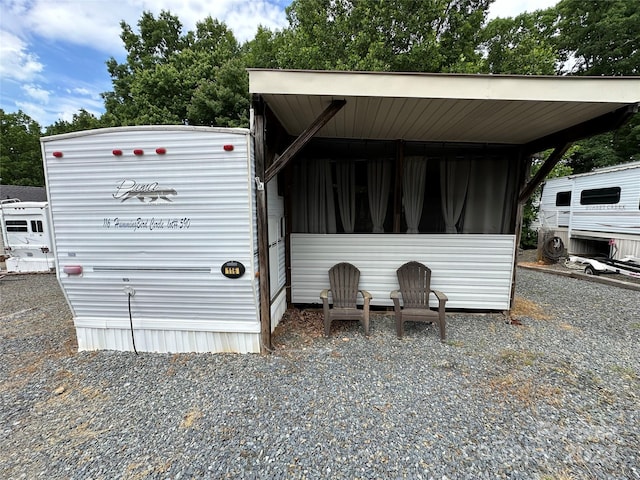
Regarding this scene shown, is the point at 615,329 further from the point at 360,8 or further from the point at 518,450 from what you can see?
the point at 360,8

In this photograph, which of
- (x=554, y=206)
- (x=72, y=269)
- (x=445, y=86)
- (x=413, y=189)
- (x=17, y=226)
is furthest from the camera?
(x=554, y=206)

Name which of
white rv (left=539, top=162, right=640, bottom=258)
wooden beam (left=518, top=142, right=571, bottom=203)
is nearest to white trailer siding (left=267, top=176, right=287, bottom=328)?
wooden beam (left=518, top=142, right=571, bottom=203)

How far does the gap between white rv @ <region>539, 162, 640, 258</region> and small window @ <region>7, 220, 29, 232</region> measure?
15.8 m

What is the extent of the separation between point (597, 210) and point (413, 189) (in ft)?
24.3

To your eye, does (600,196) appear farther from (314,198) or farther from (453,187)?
(314,198)

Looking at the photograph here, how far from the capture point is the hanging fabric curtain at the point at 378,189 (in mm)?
4328

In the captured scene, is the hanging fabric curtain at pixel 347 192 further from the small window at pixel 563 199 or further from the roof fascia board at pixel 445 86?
the small window at pixel 563 199

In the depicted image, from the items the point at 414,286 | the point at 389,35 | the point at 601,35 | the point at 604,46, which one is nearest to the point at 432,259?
the point at 414,286

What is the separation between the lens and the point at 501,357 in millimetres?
2986

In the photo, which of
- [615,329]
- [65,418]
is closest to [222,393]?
[65,418]

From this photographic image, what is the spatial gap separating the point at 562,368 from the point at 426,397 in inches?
62.4

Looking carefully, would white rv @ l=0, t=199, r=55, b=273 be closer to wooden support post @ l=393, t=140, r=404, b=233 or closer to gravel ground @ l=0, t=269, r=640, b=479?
gravel ground @ l=0, t=269, r=640, b=479

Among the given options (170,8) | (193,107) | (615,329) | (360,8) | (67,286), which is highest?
(170,8)

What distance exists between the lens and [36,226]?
7.52 m
